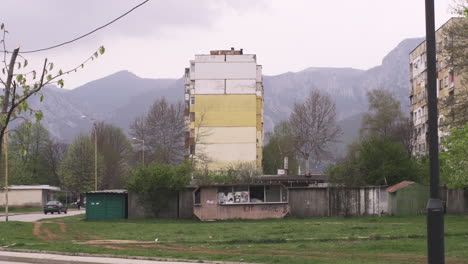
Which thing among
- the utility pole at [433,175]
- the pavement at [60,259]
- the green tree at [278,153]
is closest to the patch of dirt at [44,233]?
the pavement at [60,259]

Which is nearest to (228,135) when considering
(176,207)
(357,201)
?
(176,207)

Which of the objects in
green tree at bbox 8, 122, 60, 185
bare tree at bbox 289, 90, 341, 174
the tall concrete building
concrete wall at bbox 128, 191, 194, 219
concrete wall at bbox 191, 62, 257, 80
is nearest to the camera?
concrete wall at bbox 128, 191, 194, 219

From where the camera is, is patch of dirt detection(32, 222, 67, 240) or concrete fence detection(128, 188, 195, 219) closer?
patch of dirt detection(32, 222, 67, 240)

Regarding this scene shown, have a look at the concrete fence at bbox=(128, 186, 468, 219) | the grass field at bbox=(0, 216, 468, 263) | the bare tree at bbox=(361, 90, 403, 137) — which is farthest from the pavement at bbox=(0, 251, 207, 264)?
the bare tree at bbox=(361, 90, 403, 137)

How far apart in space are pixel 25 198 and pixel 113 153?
22.2 m

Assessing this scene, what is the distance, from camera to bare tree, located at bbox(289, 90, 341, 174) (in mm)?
90188

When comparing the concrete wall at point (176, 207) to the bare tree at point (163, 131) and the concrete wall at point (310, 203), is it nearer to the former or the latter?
the concrete wall at point (310, 203)

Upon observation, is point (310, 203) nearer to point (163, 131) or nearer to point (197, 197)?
point (197, 197)

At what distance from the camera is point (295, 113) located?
93.8 m

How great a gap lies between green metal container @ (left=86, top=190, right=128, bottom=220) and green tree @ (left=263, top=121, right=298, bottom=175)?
189ft

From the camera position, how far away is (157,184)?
48.7 metres

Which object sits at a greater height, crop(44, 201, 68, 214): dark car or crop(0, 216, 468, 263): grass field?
crop(0, 216, 468, 263): grass field

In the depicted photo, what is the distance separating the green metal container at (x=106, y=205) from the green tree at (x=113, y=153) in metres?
48.7

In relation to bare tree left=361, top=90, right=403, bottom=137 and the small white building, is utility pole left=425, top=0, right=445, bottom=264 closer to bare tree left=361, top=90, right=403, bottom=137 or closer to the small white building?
bare tree left=361, top=90, right=403, bottom=137
